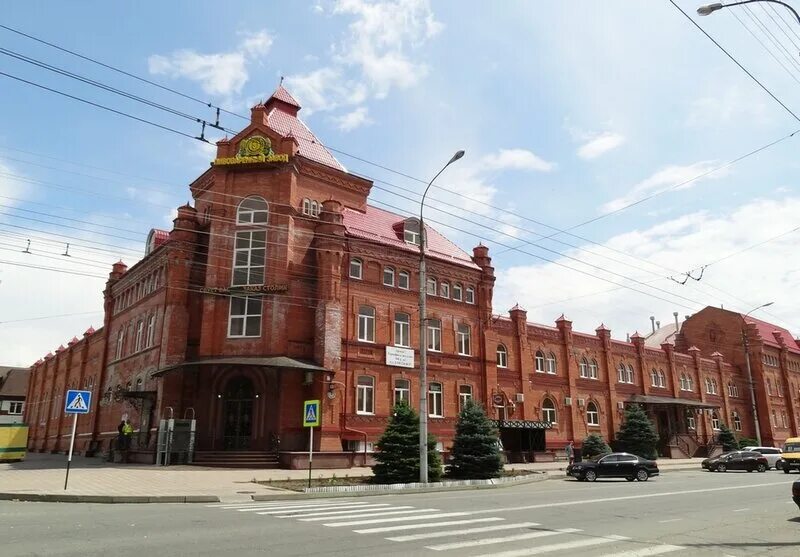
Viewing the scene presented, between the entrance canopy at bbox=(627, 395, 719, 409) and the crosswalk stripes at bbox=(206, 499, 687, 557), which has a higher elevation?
the entrance canopy at bbox=(627, 395, 719, 409)

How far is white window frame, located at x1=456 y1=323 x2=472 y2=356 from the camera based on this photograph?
1384 inches

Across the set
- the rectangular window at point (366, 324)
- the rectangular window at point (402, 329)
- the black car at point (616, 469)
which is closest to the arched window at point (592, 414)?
the black car at point (616, 469)

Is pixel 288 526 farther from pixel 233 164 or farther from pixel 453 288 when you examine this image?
pixel 453 288

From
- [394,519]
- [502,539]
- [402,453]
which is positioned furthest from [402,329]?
[502,539]

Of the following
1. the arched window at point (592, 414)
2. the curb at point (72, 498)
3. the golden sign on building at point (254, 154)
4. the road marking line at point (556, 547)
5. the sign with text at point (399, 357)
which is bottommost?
the road marking line at point (556, 547)

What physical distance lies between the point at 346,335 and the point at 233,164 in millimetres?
10560

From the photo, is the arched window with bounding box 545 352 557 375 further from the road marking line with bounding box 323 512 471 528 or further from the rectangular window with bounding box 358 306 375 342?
the road marking line with bounding box 323 512 471 528

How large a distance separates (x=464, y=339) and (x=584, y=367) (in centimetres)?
1385

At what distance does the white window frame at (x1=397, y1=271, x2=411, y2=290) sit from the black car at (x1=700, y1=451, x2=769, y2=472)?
2017cm

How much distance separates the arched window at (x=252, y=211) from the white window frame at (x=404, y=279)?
8.16 meters

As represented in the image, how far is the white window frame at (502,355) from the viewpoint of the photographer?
38844 millimetres

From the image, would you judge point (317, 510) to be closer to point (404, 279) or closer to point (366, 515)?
point (366, 515)

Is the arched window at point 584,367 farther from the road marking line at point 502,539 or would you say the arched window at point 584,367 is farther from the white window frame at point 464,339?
the road marking line at point 502,539

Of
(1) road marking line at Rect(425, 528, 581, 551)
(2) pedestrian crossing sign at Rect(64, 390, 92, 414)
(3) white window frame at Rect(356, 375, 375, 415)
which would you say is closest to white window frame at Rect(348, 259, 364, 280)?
(3) white window frame at Rect(356, 375, 375, 415)
